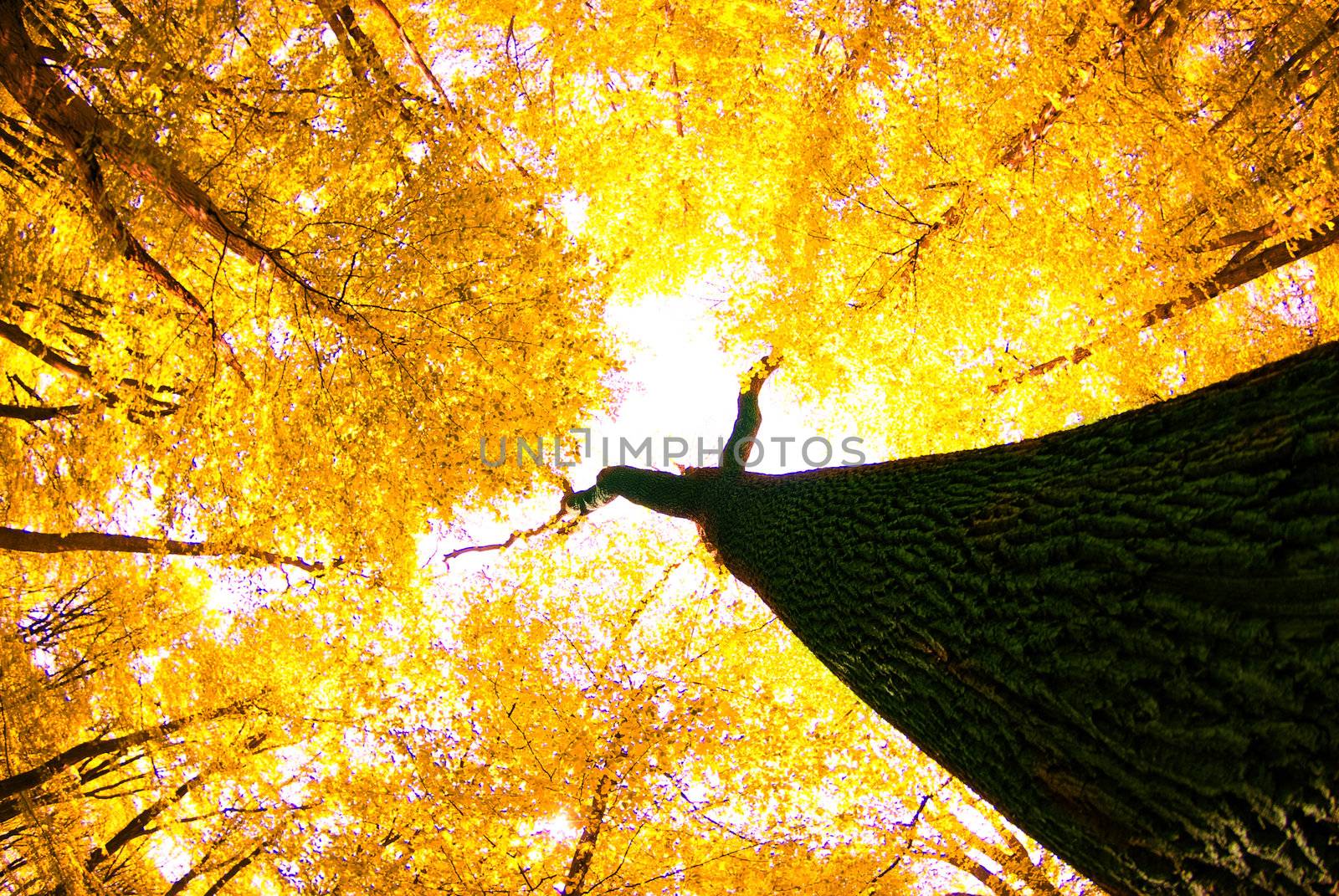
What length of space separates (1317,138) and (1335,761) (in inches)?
135

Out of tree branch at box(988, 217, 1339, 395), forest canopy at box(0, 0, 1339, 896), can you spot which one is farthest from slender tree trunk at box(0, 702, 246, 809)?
tree branch at box(988, 217, 1339, 395)

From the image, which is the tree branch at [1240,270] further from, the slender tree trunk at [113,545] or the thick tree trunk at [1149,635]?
the slender tree trunk at [113,545]

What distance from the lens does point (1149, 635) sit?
136 centimetres

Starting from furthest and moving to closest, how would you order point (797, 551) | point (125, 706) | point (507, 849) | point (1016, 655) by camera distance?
point (125, 706) → point (507, 849) → point (797, 551) → point (1016, 655)

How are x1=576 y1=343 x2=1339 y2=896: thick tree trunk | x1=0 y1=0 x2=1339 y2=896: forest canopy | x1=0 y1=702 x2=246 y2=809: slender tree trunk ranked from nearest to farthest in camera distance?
x1=576 y1=343 x2=1339 y2=896: thick tree trunk
x1=0 y1=0 x2=1339 y2=896: forest canopy
x1=0 y1=702 x2=246 y2=809: slender tree trunk

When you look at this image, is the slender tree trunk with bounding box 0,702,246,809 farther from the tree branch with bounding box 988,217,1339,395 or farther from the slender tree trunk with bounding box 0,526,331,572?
the tree branch with bounding box 988,217,1339,395

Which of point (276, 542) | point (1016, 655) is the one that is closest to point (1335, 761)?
point (1016, 655)

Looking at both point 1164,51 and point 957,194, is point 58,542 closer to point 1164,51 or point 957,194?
point 957,194

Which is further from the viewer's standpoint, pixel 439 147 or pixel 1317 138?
pixel 439 147

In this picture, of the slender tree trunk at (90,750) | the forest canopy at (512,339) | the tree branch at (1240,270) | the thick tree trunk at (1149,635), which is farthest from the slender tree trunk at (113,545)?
the tree branch at (1240,270)

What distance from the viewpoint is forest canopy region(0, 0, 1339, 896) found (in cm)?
338

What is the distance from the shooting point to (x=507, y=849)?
4336 millimetres

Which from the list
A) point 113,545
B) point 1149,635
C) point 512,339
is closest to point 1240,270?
point 1149,635

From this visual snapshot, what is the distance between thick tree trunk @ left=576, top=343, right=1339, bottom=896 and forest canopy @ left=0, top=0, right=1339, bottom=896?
2.84m
